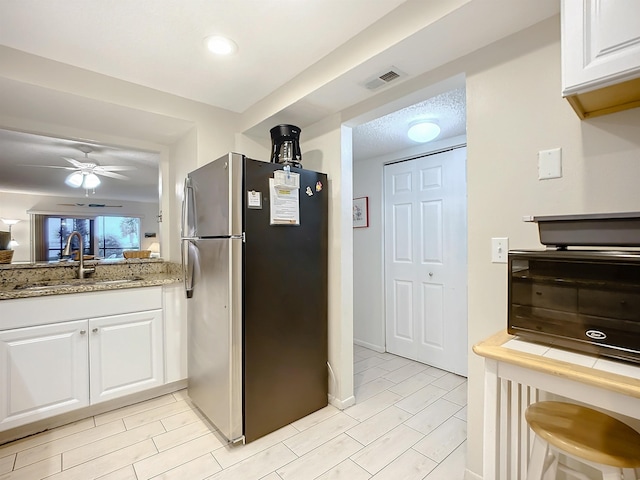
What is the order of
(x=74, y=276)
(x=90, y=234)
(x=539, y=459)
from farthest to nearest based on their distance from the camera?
(x=90, y=234)
(x=74, y=276)
(x=539, y=459)

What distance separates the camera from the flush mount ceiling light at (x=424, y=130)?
95.6 inches

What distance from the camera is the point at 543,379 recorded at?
0.92 meters

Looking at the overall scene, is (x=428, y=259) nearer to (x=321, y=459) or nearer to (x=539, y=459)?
(x=321, y=459)

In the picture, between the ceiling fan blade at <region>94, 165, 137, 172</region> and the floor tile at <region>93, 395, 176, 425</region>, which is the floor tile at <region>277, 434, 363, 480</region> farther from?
the ceiling fan blade at <region>94, 165, 137, 172</region>

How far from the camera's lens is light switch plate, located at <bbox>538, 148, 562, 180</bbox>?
1250 mm

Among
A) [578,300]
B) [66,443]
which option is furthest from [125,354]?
[578,300]

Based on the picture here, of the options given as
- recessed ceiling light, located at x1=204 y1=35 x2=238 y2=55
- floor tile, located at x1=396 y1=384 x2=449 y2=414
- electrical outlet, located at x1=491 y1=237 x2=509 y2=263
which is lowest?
floor tile, located at x1=396 y1=384 x2=449 y2=414

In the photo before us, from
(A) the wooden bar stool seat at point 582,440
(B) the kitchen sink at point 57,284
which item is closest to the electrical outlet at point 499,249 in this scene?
(A) the wooden bar stool seat at point 582,440

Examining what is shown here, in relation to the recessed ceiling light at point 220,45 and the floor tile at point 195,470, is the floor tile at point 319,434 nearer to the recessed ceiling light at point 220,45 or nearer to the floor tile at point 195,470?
the floor tile at point 195,470

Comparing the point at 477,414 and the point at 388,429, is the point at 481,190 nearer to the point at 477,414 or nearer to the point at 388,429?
the point at 477,414

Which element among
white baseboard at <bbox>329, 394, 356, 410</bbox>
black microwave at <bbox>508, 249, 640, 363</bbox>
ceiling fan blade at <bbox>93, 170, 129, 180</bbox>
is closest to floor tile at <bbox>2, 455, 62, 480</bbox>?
white baseboard at <bbox>329, 394, 356, 410</bbox>

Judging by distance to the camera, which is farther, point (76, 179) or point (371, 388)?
point (76, 179)

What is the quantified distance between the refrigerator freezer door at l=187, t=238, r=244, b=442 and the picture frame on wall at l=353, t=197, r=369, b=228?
205 centimetres

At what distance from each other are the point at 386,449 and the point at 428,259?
70.9 inches
